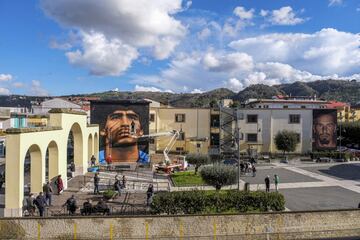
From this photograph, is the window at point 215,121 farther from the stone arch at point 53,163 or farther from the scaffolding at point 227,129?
the stone arch at point 53,163

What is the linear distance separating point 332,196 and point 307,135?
26373 millimetres

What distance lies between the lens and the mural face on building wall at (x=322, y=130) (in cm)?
5081

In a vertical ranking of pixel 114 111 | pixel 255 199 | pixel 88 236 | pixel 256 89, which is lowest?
pixel 88 236

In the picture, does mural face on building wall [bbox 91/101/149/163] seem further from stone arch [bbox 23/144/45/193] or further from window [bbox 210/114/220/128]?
stone arch [bbox 23/144/45/193]

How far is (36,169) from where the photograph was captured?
23.1 meters

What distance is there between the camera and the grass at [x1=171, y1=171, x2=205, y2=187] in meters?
30.0

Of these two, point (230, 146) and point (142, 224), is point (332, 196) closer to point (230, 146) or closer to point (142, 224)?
point (142, 224)

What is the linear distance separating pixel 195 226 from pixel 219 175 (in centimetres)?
714

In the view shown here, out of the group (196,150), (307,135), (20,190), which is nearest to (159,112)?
(196,150)

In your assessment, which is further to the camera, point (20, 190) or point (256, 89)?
point (256, 89)

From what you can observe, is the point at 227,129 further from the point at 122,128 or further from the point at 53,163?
the point at 53,163

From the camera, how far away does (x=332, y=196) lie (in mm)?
25734

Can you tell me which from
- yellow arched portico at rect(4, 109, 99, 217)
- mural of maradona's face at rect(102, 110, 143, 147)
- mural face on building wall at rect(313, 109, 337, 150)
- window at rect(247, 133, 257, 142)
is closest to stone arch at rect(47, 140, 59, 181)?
yellow arched portico at rect(4, 109, 99, 217)

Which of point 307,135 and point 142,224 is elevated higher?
point 307,135
